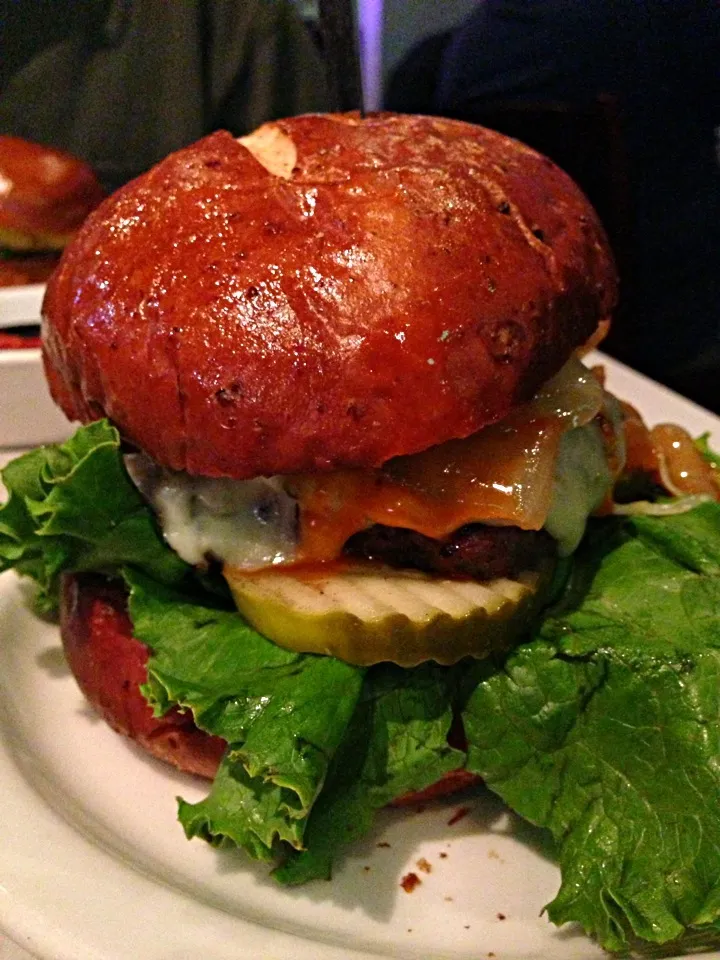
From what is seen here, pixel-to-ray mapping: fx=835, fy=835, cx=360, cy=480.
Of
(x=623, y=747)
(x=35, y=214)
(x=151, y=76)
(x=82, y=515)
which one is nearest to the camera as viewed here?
(x=623, y=747)

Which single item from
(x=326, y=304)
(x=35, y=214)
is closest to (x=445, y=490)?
(x=326, y=304)

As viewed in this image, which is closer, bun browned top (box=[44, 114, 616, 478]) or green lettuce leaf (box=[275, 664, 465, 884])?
bun browned top (box=[44, 114, 616, 478])

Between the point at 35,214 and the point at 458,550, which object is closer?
the point at 458,550

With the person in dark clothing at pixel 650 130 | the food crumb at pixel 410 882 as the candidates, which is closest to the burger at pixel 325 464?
the food crumb at pixel 410 882

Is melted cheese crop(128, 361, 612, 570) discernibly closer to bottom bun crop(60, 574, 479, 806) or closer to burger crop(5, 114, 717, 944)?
burger crop(5, 114, 717, 944)

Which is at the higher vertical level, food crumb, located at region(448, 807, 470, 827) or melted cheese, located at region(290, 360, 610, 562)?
melted cheese, located at region(290, 360, 610, 562)

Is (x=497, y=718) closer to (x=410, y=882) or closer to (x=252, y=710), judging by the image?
(x=410, y=882)

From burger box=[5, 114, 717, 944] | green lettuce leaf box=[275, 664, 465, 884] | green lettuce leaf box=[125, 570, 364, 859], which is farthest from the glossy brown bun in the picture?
green lettuce leaf box=[275, 664, 465, 884]
